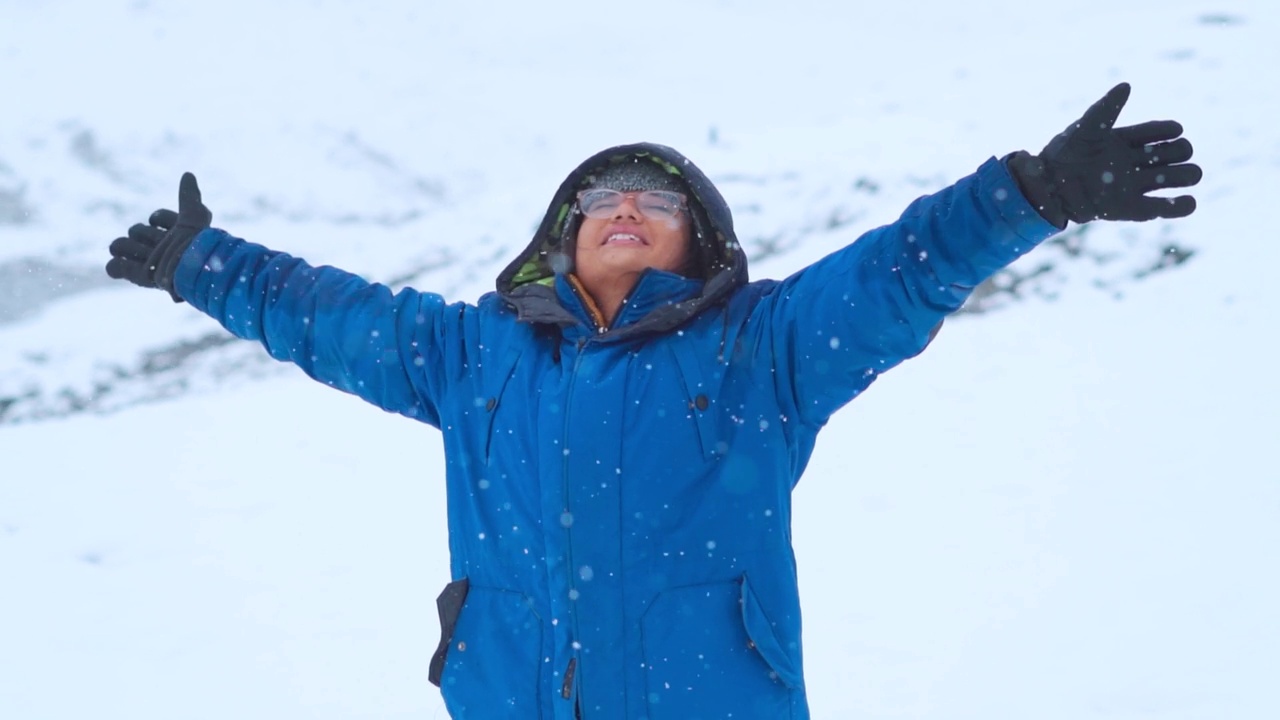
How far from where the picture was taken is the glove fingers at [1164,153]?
1865 mm

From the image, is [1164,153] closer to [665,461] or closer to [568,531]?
[665,461]

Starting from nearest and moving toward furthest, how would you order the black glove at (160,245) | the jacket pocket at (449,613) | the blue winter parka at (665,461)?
the blue winter parka at (665,461), the jacket pocket at (449,613), the black glove at (160,245)

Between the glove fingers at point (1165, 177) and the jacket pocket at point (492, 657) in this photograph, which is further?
the jacket pocket at point (492, 657)

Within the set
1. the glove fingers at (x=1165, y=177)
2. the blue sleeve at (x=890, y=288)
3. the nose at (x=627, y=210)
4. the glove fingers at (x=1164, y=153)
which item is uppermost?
the nose at (x=627, y=210)

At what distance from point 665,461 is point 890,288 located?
0.50m

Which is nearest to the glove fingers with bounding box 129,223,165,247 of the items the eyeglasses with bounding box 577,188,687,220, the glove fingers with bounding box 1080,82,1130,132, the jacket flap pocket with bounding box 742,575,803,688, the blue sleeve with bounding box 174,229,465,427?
the blue sleeve with bounding box 174,229,465,427

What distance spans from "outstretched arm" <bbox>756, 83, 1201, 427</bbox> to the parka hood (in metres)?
0.24

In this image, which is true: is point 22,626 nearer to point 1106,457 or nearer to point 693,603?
point 693,603

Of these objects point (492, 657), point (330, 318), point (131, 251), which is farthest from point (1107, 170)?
point (131, 251)

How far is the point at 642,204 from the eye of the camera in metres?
2.41

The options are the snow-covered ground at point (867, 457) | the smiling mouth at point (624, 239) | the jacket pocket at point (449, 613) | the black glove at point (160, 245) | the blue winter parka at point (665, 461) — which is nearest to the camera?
the blue winter parka at point (665, 461)

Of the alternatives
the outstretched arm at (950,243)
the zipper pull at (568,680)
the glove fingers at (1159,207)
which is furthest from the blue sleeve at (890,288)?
the zipper pull at (568,680)

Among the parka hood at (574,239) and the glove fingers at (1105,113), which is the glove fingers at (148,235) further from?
the glove fingers at (1105,113)

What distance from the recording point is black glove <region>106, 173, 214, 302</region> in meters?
2.61
